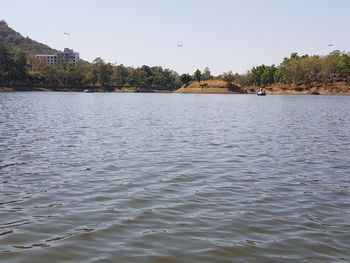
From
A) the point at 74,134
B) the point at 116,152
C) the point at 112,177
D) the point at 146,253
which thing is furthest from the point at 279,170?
the point at 74,134

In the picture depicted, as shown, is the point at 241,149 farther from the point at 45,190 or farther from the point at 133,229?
the point at 133,229

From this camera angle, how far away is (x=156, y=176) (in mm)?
16297

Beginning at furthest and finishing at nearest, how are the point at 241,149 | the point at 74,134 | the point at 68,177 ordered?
the point at 74,134 → the point at 241,149 → the point at 68,177

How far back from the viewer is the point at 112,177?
627 inches

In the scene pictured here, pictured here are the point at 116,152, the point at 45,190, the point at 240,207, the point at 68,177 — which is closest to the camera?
the point at 240,207

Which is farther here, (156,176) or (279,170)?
(279,170)

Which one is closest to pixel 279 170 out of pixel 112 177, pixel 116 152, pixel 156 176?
pixel 156 176

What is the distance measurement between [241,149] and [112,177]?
10.5m

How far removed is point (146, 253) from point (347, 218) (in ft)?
20.2

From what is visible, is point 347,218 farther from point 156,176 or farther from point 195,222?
point 156,176

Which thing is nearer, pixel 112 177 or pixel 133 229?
pixel 133 229

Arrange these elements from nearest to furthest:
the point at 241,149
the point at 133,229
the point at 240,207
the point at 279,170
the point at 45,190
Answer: the point at 133,229 < the point at 240,207 < the point at 45,190 < the point at 279,170 < the point at 241,149

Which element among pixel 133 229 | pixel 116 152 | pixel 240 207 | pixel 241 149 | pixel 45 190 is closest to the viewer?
pixel 133 229

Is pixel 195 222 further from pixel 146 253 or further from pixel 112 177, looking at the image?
pixel 112 177
